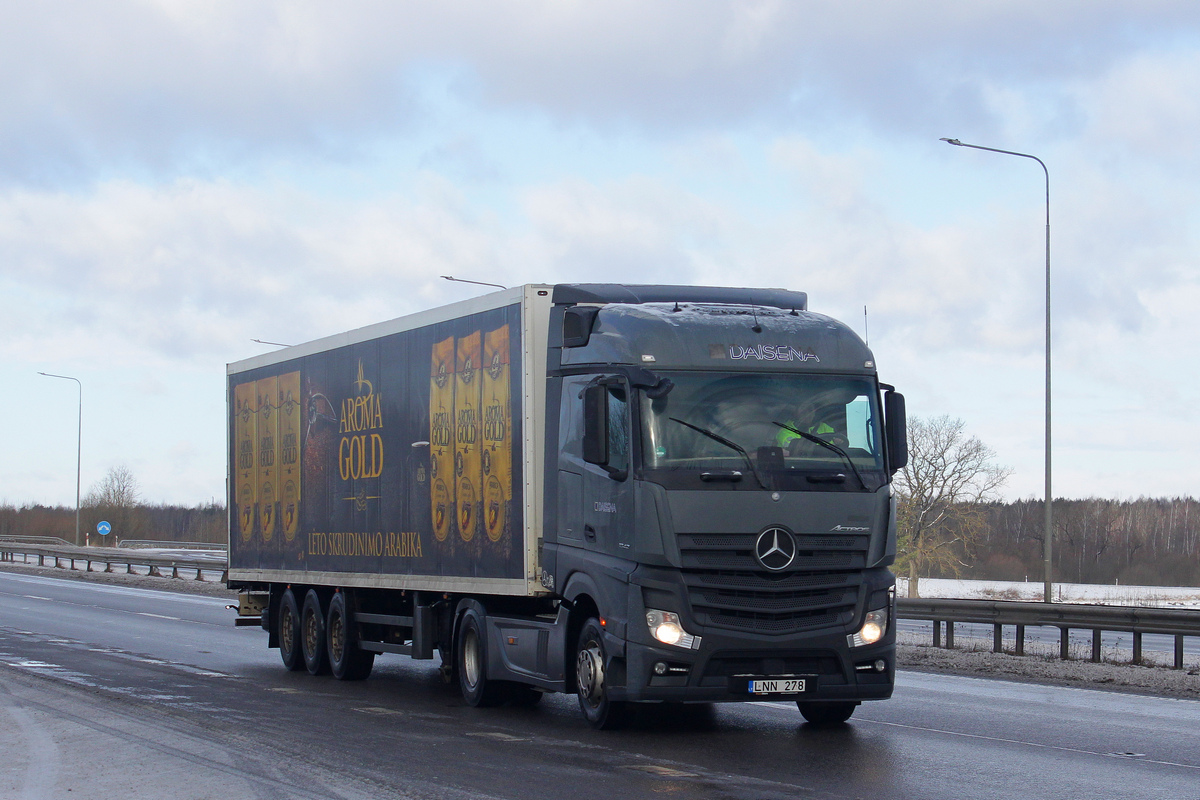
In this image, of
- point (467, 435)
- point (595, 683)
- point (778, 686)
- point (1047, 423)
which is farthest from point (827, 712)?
point (1047, 423)

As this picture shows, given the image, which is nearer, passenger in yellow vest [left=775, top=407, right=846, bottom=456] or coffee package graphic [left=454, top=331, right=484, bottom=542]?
passenger in yellow vest [left=775, top=407, right=846, bottom=456]

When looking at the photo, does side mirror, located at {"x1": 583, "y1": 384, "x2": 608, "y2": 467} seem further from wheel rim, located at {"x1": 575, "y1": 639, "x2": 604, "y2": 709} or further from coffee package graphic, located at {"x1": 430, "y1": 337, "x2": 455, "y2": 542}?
coffee package graphic, located at {"x1": 430, "y1": 337, "x2": 455, "y2": 542}

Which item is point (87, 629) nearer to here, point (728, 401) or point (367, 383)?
point (367, 383)

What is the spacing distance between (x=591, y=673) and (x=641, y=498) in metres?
1.69

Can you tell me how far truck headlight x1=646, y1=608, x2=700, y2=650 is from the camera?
10.4 m

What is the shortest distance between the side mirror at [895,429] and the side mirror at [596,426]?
228 centimetres

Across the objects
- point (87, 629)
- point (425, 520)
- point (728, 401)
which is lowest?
point (87, 629)

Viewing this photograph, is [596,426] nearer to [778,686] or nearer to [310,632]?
[778,686]

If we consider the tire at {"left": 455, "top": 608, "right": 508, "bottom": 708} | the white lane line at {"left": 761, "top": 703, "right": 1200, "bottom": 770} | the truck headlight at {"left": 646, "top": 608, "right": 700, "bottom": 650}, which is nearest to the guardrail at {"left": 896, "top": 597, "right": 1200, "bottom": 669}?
the white lane line at {"left": 761, "top": 703, "right": 1200, "bottom": 770}

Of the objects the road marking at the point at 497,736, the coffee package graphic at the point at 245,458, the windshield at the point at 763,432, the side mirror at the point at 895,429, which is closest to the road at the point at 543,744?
the road marking at the point at 497,736

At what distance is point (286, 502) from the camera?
60.1ft

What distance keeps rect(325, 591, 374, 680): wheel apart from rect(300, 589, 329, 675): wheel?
18 centimetres

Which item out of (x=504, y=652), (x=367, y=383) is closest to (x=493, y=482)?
(x=504, y=652)

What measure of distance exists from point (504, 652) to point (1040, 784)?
552 centimetres
